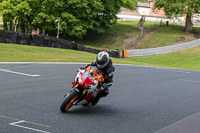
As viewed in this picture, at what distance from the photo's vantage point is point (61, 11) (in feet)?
166

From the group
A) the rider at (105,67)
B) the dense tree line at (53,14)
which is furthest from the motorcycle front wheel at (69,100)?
the dense tree line at (53,14)

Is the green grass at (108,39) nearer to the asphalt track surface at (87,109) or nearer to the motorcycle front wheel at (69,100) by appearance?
the asphalt track surface at (87,109)

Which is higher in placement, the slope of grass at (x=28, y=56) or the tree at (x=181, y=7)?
the tree at (x=181, y=7)

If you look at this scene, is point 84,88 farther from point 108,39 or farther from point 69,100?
point 108,39

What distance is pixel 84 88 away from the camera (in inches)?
285

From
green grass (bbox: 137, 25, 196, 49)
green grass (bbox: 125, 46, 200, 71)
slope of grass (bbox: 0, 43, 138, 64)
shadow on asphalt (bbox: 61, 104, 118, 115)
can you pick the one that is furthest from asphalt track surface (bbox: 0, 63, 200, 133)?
green grass (bbox: 137, 25, 196, 49)

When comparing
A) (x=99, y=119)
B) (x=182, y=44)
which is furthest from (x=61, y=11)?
(x=99, y=119)

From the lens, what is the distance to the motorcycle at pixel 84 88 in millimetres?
7062

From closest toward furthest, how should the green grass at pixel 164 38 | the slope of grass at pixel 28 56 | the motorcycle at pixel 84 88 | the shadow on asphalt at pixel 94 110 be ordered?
the motorcycle at pixel 84 88, the shadow on asphalt at pixel 94 110, the slope of grass at pixel 28 56, the green grass at pixel 164 38

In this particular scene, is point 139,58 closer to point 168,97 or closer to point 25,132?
point 168,97

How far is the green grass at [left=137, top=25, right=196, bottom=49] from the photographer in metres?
53.1

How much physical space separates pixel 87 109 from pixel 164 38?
5097 centimetres

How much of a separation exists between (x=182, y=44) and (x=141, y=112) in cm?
4344

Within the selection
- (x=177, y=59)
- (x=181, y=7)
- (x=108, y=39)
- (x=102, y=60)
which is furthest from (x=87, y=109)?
(x=108, y=39)
